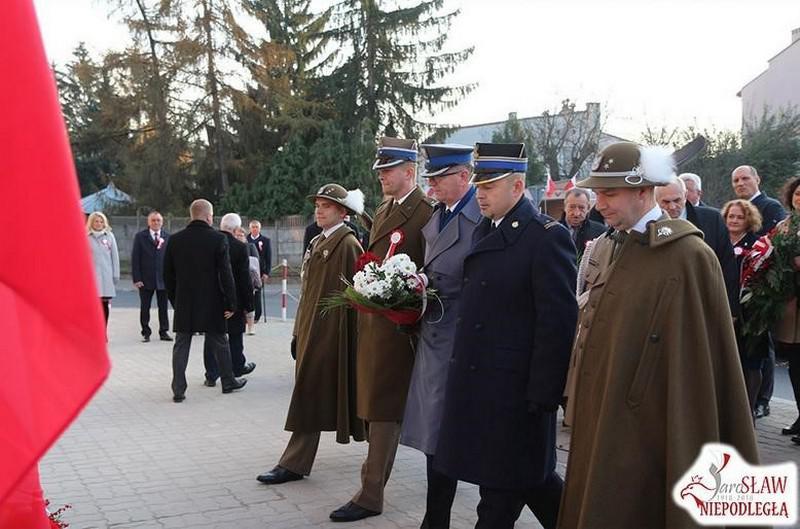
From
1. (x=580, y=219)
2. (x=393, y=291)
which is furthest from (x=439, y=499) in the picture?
(x=580, y=219)

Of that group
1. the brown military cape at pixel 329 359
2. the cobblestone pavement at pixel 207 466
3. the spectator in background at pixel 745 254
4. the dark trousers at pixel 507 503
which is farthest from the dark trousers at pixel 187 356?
the dark trousers at pixel 507 503

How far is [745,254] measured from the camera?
7320 mm

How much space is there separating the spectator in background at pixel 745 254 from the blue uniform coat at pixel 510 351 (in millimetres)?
3761

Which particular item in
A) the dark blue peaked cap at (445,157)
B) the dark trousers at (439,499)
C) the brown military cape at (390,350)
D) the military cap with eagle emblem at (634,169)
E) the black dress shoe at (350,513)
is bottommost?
the black dress shoe at (350,513)

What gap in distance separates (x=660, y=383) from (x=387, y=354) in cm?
221

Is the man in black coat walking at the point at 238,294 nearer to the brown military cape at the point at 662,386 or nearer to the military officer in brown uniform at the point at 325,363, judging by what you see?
the military officer in brown uniform at the point at 325,363

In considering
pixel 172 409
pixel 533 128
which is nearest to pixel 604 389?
pixel 172 409

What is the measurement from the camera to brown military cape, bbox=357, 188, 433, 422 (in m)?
5.05

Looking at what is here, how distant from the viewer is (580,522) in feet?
10.7

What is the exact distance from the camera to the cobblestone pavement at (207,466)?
5.17 meters

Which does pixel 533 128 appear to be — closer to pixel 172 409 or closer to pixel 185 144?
pixel 185 144

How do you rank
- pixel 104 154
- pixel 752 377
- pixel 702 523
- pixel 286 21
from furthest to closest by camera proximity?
pixel 104 154, pixel 286 21, pixel 752 377, pixel 702 523

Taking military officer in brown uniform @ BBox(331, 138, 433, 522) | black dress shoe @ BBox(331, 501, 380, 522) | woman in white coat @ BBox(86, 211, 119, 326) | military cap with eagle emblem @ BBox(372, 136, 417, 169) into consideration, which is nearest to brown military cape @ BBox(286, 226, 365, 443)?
military officer in brown uniform @ BBox(331, 138, 433, 522)

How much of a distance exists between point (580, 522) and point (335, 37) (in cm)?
3262
